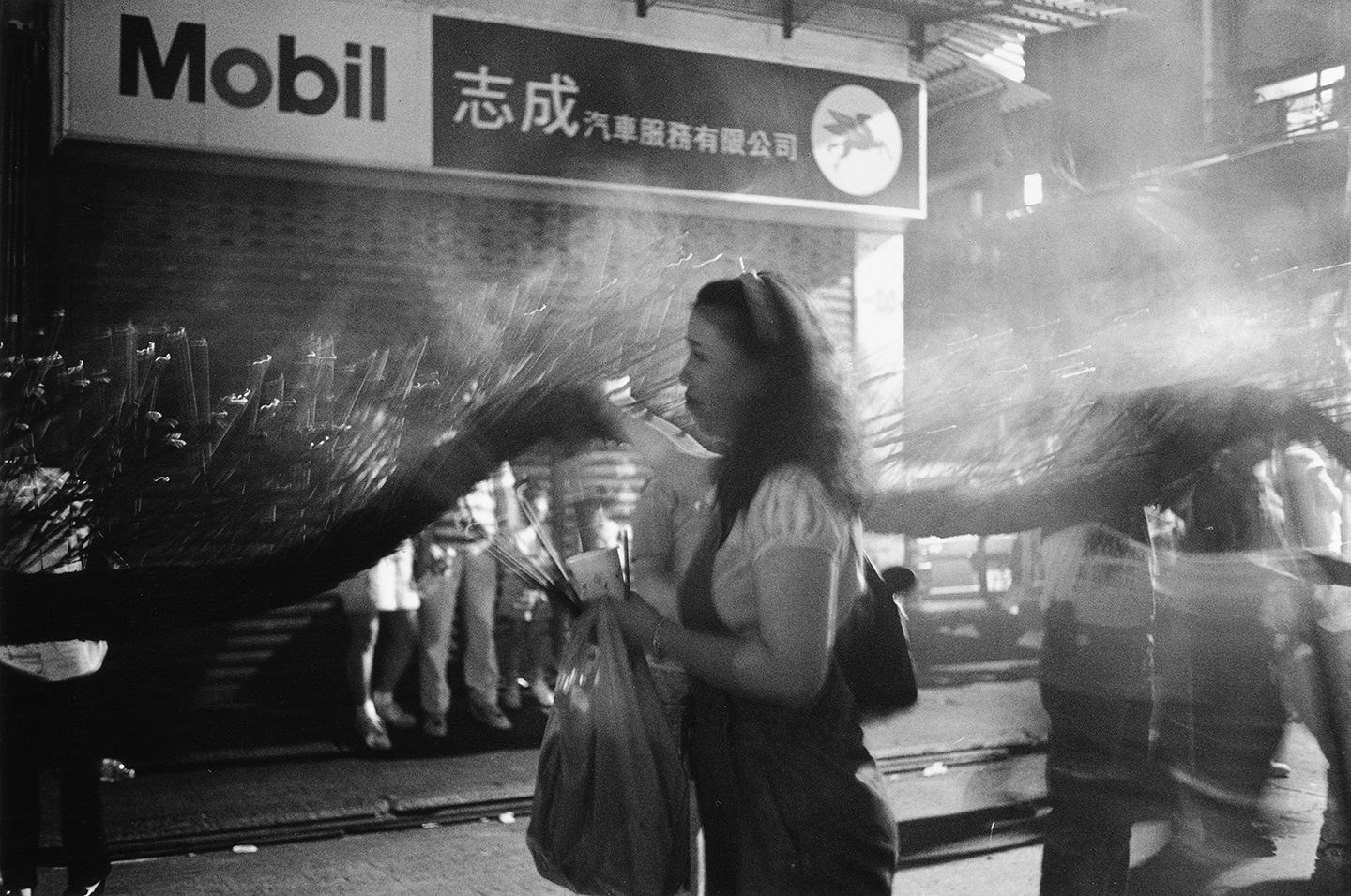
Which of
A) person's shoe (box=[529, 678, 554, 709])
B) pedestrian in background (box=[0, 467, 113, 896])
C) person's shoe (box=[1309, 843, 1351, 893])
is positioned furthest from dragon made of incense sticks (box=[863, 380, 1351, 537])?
person's shoe (box=[529, 678, 554, 709])

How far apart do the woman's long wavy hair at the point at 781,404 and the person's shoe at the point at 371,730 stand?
525cm

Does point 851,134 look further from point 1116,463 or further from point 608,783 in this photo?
point 608,783

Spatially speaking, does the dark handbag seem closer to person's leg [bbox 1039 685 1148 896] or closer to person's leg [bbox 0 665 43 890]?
person's leg [bbox 0 665 43 890]

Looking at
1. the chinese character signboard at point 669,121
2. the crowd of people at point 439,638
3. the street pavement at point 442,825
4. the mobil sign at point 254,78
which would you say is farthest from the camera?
the chinese character signboard at point 669,121

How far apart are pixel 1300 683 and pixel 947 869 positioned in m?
1.56

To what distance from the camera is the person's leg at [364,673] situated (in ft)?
22.3

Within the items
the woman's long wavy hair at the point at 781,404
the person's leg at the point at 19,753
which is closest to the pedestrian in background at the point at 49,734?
the person's leg at the point at 19,753

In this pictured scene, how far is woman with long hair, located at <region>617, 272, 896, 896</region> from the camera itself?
5.91 ft

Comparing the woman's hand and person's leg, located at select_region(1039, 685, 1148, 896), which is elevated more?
the woman's hand

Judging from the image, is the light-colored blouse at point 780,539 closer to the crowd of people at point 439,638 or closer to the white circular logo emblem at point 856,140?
the crowd of people at point 439,638

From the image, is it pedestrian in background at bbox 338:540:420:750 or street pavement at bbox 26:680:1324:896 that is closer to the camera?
street pavement at bbox 26:680:1324:896

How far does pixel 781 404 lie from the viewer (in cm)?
195

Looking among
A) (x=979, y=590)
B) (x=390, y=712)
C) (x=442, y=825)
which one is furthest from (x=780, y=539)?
(x=979, y=590)

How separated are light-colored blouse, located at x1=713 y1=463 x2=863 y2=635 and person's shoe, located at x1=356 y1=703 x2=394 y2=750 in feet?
17.3
